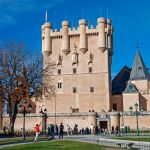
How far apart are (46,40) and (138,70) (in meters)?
20.2

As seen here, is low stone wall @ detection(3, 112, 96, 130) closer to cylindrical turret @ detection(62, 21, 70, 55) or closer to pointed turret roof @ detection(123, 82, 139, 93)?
pointed turret roof @ detection(123, 82, 139, 93)

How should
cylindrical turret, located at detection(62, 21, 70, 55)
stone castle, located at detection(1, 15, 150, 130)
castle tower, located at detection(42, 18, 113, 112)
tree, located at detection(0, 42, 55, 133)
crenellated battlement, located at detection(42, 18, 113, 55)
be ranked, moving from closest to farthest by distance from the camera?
tree, located at detection(0, 42, 55, 133) → stone castle, located at detection(1, 15, 150, 130) → castle tower, located at detection(42, 18, 113, 112) → crenellated battlement, located at detection(42, 18, 113, 55) → cylindrical turret, located at detection(62, 21, 70, 55)

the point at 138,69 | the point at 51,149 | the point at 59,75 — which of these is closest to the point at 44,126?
the point at 59,75

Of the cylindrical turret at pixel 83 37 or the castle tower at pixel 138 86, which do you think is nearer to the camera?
the castle tower at pixel 138 86

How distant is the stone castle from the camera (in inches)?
3012

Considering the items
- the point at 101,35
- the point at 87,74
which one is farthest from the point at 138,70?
the point at 87,74

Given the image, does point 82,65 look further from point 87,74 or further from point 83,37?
point 83,37

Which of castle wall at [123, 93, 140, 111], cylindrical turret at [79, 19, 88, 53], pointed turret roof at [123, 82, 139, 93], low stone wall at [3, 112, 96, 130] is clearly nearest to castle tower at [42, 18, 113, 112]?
cylindrical turret at [79, 19, 88, 53]

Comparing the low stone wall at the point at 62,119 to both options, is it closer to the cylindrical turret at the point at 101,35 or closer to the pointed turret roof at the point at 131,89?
the pointed turret roof at the point at 131,89

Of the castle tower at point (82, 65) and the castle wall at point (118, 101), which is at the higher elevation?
the castle tower at point (82, 65)

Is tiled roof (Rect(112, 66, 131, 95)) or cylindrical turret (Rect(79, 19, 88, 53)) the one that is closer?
cylindrical turret (Rect(79, 19, 88, 53))

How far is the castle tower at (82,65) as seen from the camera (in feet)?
252

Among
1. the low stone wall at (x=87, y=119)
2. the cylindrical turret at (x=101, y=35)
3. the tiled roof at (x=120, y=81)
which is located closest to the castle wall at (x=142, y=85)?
the tiled roof at (x=120, y=81)

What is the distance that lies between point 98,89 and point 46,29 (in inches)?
683
